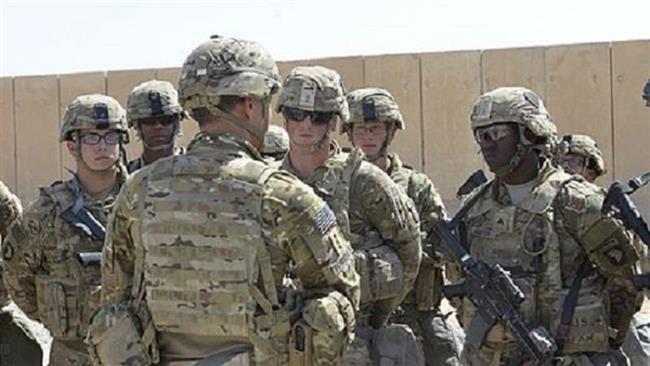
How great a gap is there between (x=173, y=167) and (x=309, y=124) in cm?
169

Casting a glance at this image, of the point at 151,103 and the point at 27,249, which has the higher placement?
the point at 151,103

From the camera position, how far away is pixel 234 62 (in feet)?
15.5

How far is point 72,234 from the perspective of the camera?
6.84 m

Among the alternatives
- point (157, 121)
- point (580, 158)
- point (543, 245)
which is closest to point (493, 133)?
point (543, 245)

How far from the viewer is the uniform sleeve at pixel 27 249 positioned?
273 inches

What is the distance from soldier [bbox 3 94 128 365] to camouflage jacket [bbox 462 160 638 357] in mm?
1909

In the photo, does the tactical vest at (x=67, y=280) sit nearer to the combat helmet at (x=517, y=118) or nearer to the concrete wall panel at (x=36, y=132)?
the combat helmet at (x=517, y=118)

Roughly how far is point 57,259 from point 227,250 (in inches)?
100.0

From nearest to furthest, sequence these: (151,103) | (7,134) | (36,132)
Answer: (151,103), (36,132), (7,134)

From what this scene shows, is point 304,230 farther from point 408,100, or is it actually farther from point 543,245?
point 408,100

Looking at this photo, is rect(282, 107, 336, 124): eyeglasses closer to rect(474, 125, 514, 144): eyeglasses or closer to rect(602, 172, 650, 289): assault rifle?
rect(474, 125, 514, 144): eyeglasses

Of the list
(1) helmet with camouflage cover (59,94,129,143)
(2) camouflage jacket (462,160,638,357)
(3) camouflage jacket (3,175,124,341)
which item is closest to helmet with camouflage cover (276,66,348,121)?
(2) camouflage jacket (462,160,638,357)

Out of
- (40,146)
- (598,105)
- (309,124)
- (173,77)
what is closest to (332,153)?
(309,124)

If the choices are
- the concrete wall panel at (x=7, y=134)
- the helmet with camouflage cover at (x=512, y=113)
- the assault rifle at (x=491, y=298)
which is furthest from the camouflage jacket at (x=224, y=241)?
the concrete wall panel at (x=7, y=134)
